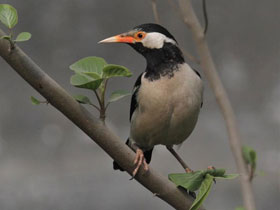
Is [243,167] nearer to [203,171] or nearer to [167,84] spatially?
[203,171]

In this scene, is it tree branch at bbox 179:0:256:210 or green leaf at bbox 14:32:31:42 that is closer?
green leaf at bbox 14:32:31:42

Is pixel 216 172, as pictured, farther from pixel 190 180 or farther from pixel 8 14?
pixel 8 14

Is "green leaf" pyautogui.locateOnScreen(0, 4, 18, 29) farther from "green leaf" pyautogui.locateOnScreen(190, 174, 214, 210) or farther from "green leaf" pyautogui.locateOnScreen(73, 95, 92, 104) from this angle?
"green leaf" pyautogui.locateOnScreen(190, 174, 214, 210)

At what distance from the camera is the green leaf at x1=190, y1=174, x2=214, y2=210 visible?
4.26ft

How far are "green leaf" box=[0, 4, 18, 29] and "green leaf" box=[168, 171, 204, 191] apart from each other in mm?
689

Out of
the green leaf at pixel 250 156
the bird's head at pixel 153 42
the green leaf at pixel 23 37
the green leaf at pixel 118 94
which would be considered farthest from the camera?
the bird's head at pixel 153 42

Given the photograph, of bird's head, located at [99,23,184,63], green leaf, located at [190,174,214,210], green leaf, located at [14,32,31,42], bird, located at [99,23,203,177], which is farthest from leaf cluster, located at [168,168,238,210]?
bird's head, located at [99,23,184,63]

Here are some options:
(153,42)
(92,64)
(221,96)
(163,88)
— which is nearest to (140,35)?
(153,42)

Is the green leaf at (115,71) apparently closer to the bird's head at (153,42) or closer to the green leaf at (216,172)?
the green leaf at (216,172)

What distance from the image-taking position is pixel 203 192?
1325 millimetres

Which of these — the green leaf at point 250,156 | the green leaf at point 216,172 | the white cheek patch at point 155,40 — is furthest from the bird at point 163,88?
the green leaf at point 216,172

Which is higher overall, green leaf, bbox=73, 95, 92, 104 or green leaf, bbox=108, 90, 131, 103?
green leaf, bbox=108, 90, 131, 103

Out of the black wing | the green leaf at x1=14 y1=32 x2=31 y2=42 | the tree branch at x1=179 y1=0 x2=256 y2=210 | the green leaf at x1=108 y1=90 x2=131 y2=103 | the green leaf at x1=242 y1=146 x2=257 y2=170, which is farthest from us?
the black wing

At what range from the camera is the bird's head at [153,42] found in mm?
2234
